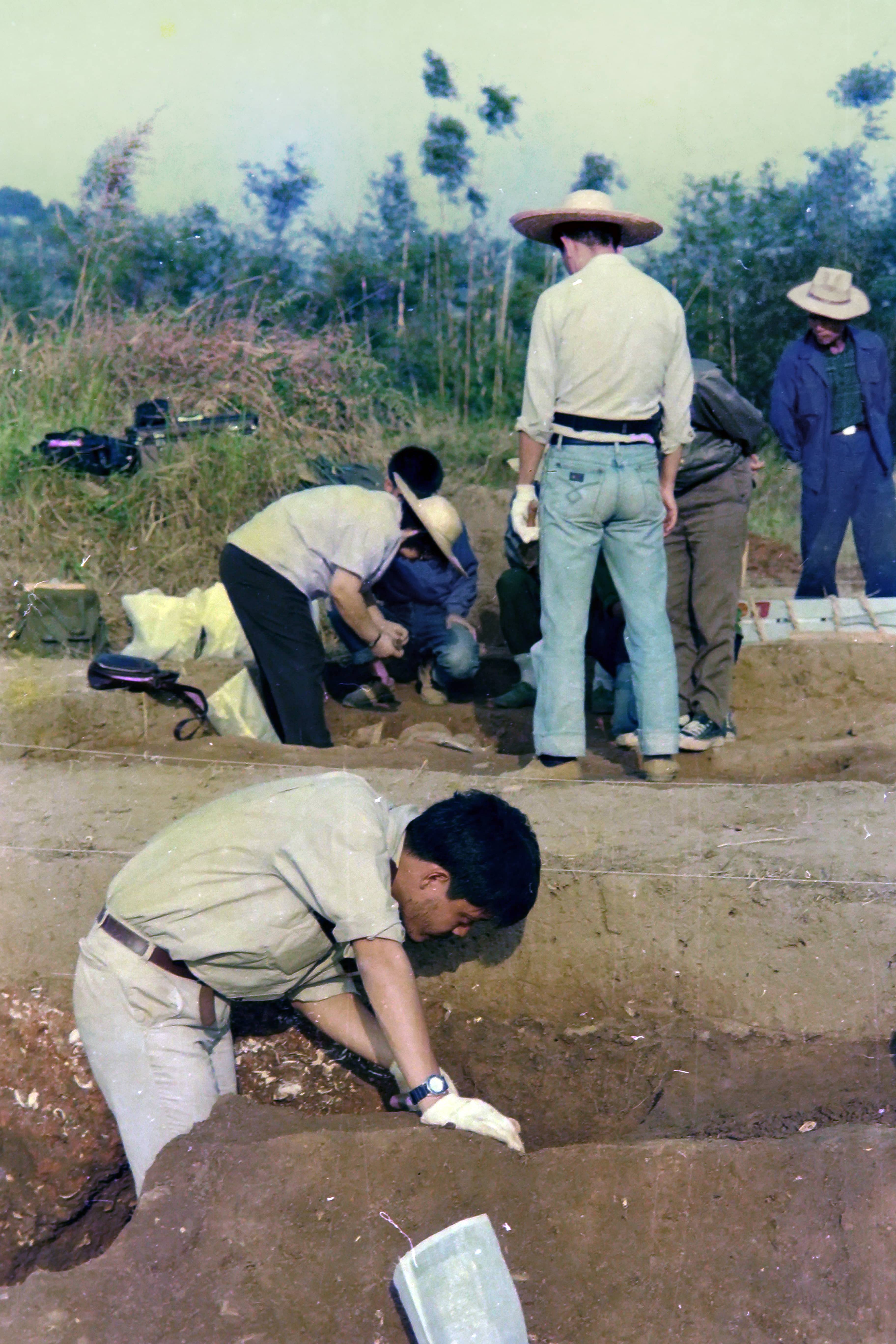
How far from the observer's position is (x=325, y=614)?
270 inches

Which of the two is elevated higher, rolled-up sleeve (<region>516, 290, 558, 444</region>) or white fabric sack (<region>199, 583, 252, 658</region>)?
rolled-up sleeve (<region>516, 290, 558, 444</region>)

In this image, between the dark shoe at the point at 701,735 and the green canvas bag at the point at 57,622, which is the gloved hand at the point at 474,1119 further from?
the green canvas bag at the point at 57,622

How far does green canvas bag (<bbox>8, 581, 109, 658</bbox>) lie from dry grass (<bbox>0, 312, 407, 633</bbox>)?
0.32 m

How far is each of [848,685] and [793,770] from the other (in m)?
1.28

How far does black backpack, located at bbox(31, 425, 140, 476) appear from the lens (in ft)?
23.9

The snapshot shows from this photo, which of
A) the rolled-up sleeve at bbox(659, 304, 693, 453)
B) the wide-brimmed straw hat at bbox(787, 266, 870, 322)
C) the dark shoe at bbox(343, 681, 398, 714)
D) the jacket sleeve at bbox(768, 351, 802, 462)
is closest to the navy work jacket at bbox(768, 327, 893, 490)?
the jacket sleeve at bbox(768, 351, 802, 462)

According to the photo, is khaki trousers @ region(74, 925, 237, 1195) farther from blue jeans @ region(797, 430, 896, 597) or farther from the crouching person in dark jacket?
blue jeans @ region(797, 430, 896, 597)

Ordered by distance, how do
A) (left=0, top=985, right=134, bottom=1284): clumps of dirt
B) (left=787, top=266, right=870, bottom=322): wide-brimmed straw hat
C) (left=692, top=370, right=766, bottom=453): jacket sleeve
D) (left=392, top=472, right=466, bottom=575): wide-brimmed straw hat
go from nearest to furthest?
(left=0, top=985, right=134, bottom=1284): clumps of dirt → (left=692, top=370, right=766, bottom=453): jacket sleeve → (left=392, top=472, right=466, bottom=575): wide-brimmed straw hat → (left=787, top=266, right=870, bottom=322): wide-brimmed straw hat

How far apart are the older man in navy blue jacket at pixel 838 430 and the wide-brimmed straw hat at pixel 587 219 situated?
1.95 m

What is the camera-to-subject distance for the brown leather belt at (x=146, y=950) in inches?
101

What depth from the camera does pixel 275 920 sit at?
2.52m

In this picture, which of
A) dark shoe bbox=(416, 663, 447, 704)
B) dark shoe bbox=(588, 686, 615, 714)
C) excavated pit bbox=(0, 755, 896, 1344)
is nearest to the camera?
excavated pit bbox=(0, 755, 896, 1344)

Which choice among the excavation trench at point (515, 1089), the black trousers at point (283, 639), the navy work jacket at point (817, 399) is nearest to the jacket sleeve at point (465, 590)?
the black trousers at point (283, 639)

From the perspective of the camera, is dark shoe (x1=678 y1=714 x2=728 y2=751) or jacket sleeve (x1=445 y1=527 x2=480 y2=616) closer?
dark shoe (x1=678 y1=714 x2=728 y2=751)
